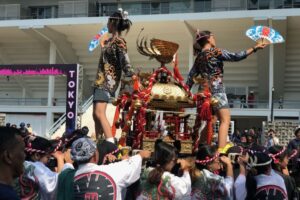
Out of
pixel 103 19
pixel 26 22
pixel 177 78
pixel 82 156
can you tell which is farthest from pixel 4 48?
pixel 82 156

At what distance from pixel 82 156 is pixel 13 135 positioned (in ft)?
3.65

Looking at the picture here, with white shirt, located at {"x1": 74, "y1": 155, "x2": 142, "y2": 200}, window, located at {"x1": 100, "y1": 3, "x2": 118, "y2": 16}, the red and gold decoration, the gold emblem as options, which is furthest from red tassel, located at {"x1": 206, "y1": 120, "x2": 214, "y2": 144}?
window, located at {"x1": 100, "y1": 3, "x2": 118, "y2": 16}

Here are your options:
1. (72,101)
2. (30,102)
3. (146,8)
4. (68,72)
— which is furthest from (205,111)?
(30,102)

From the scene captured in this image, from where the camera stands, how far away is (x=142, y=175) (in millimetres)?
3951

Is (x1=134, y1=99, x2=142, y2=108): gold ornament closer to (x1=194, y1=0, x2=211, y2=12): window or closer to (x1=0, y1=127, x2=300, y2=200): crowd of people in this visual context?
(x1=0, y1=127, x2=300, y2=200): crowd of people

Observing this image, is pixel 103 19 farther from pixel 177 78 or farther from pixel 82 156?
pixel 82 156

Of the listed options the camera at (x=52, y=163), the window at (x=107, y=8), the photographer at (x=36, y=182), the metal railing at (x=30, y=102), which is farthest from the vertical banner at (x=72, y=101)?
the photographer at (x=36, y=182)

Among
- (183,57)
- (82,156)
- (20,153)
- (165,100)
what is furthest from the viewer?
(183,57)

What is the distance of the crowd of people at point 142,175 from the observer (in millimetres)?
3465

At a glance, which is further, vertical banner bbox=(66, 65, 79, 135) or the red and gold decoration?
vertical banner bbox=(66, 65, 79, 135)

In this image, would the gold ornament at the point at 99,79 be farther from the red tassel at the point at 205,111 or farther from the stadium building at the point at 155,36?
the stadium building at the point at 155,36

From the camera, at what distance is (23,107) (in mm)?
23469

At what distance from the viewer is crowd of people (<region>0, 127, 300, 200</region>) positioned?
11.4 ft

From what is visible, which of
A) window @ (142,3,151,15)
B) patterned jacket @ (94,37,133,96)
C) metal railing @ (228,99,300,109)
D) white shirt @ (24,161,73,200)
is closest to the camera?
white shirt @ (24,161,73,200)
